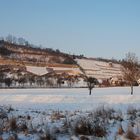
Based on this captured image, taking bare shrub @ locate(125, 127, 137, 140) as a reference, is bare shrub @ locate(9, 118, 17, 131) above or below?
above

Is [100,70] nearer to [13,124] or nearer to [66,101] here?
[66,101]

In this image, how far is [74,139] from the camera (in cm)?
928

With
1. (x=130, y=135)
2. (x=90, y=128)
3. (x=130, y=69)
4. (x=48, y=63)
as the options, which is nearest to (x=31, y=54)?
(x=48, y=63)

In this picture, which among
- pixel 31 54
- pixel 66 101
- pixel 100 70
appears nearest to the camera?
pixel 66 101

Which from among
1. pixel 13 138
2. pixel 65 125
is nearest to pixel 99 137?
pixel 65 125

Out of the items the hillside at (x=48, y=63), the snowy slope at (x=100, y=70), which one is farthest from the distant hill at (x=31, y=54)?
the snowy slope at (x=100, y=70)

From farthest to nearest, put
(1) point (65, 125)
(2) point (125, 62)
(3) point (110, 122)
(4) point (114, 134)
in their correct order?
(2) point (125, 62) → (3) point (110, 122) → (1) point (65, 125) → (4) point (114, 134)

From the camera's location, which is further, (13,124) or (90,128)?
(13,124)

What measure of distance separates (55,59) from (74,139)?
164867 millimetres

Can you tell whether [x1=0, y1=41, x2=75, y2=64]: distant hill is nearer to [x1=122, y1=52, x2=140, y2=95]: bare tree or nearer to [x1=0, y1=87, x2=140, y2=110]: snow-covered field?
[x1=122, y1=52, x2=140, y2=95]: bare tree

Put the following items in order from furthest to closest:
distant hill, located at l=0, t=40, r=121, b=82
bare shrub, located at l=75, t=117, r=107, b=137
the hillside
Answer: distant hill, located at l=0, t=40, r=121, b=82 < the hillside < bare shrub, located at l=75, t=117, r=107, b=137

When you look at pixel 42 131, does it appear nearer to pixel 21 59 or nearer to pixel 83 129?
pixel 83 129

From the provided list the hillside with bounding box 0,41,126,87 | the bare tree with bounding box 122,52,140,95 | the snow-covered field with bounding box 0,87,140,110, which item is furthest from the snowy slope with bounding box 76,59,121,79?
the snow-covered field with bounding box 0,87,140,110

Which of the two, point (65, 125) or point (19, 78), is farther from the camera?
point (19, 78)
